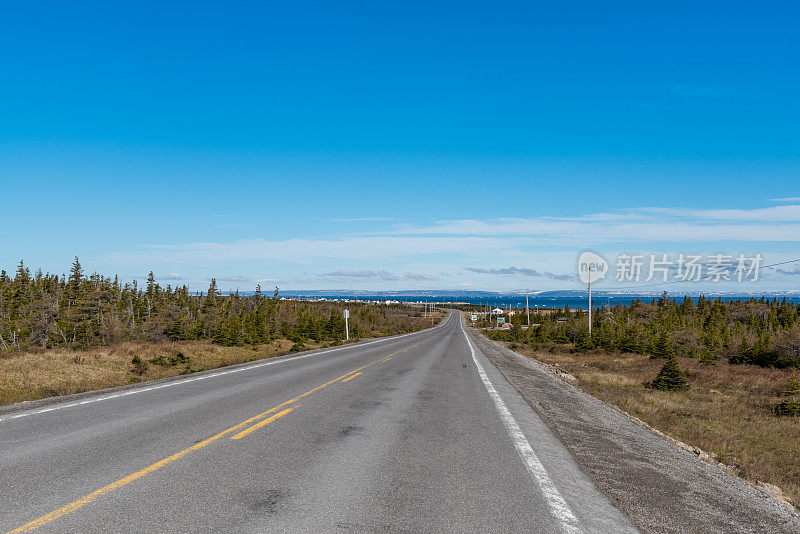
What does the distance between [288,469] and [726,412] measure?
2070 cm

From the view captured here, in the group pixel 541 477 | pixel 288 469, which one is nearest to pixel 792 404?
pixel 541 477

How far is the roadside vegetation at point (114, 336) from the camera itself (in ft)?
60.5

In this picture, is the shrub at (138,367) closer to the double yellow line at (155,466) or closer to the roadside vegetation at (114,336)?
the roadside vegetation at (114,336)

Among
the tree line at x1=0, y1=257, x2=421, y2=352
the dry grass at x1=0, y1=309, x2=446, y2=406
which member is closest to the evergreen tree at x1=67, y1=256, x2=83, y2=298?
the tree line at x1=0, y1=257, x2=421, y2=352

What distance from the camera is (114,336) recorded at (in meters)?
48.8

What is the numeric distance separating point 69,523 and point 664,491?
6.45 meters

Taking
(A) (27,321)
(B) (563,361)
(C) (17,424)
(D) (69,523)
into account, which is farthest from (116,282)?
(D) (69,523)

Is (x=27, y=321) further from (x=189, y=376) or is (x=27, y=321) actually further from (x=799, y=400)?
(x=799, y=400)

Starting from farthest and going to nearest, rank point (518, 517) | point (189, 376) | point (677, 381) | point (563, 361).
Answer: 1. point (563, 361)
2. point (677, 381)
3. point (189, 376)
4. point (518, 517)

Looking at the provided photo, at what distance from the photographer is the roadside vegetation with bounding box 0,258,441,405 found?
60.5 ft

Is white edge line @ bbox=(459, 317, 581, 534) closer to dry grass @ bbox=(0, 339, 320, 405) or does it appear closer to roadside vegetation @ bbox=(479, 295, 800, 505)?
roadside vegetation @ bbox=(479, 295, 800, 505)

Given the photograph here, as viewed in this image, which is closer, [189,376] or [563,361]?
[189,376]

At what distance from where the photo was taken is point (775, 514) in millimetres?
5566

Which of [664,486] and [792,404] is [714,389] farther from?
[664,486]
